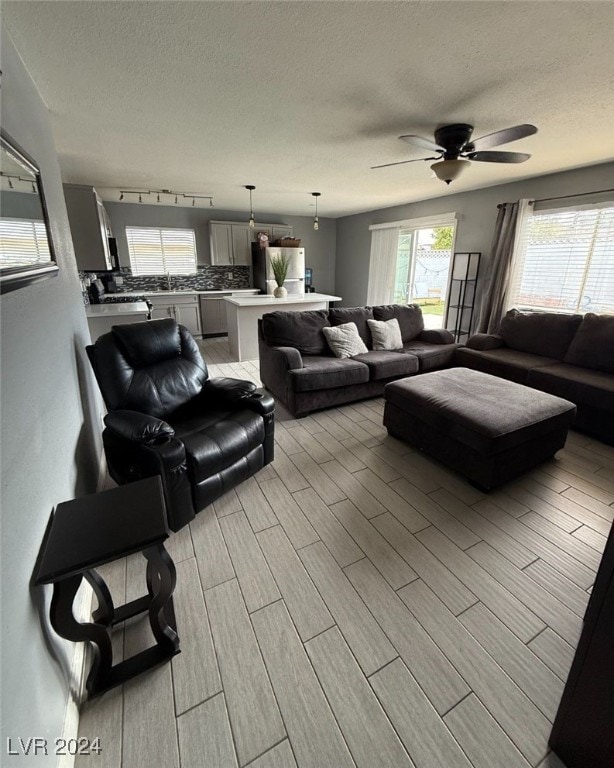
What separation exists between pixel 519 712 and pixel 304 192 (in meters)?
5.40

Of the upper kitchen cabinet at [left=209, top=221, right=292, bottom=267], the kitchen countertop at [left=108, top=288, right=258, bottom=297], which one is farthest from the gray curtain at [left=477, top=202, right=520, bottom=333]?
the kitchen countertop at [left=108, top=288, right=258, bottom=297]

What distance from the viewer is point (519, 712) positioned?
3.72ft

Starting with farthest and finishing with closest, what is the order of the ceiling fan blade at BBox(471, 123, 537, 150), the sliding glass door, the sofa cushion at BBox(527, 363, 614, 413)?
1. the sliding glass door
2. the sofa cushion at BBox(527, 363, 614, 413)
3. the ceiling fan blade at BBox(471, 123, 537, 150)

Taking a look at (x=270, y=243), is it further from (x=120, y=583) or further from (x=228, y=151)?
(x=120, y=583)

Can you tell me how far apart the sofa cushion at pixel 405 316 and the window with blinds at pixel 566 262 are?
47.5 inches

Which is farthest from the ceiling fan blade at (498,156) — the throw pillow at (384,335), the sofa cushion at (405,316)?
the sofa cushion at (405,316)

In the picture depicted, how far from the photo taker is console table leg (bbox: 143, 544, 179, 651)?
119 cm

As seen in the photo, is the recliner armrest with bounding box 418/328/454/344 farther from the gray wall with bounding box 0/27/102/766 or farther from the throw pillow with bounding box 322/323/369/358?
the gray wall with bounding box 0/27/102/766

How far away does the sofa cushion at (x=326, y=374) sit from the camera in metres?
3.15

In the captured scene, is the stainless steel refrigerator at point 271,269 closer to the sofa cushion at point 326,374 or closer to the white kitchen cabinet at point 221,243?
the white kitchen cabinet at point 221,243

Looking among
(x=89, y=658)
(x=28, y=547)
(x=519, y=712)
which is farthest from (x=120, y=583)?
(x=519, y=712)

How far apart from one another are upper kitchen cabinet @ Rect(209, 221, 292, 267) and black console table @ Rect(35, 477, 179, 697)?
603cm

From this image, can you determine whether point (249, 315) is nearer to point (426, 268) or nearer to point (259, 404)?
point (259, 404)

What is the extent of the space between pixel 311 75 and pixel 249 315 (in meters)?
3.24
